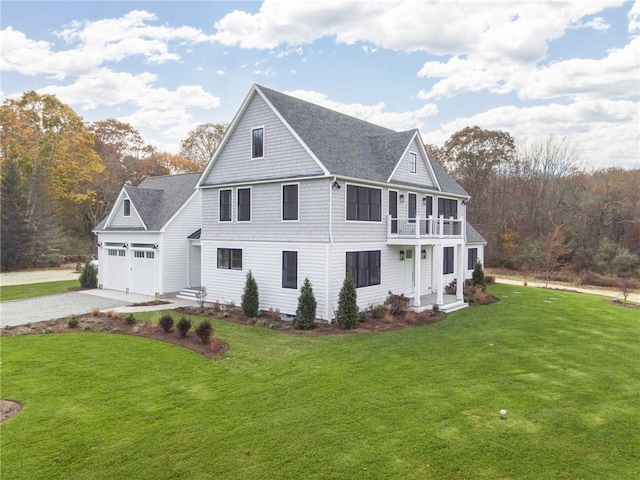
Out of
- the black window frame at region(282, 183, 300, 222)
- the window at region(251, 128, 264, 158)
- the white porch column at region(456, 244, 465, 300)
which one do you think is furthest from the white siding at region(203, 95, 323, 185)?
the white porch column at region(456, 244, 465, 300)

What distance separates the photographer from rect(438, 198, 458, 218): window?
69.6ft

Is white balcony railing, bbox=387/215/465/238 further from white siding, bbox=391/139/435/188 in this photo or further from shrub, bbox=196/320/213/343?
shrub, bbox=196/320/213/343

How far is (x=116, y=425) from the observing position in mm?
6531

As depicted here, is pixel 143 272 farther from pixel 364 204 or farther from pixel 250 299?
pixel 364 204

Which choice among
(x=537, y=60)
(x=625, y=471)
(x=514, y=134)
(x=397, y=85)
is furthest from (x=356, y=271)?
(x=514, y=134)

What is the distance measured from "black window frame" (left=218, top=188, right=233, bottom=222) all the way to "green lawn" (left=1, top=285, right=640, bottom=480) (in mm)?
6836

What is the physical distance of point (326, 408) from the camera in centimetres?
716

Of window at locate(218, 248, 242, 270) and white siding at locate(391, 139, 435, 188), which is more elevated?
white siding at locate(391, 139, 435, 188)

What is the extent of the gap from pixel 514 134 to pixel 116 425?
4349 cm

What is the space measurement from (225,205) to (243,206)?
49.0 inches

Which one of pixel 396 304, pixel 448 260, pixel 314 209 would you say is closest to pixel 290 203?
pixel 314 209

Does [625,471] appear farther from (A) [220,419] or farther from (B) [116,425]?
(B) [116,425]

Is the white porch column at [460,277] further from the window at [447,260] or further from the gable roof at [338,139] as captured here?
the gable roof at [338,139]

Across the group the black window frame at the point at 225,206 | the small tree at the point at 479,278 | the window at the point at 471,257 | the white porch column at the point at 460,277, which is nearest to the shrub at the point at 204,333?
Result: the black window frame at the point at 225,206
